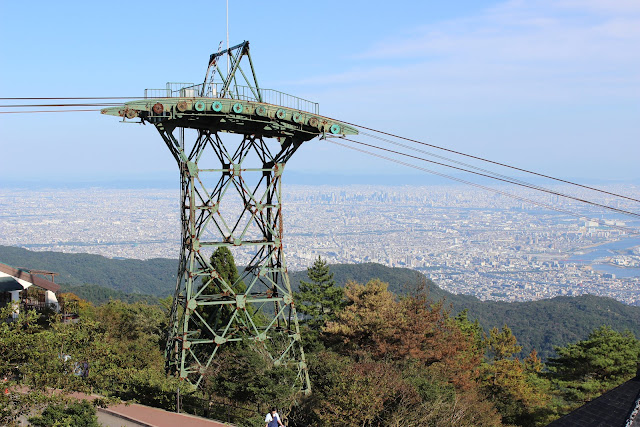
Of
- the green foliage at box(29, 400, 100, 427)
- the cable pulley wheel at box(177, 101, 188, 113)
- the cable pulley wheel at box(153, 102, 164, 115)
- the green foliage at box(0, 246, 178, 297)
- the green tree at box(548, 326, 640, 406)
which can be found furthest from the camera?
the green foliage at box(0, 246, 178, 297)

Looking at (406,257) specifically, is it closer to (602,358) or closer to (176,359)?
(602,358)

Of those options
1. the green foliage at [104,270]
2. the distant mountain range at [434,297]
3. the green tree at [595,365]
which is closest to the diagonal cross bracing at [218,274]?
the green tree at [595,365]

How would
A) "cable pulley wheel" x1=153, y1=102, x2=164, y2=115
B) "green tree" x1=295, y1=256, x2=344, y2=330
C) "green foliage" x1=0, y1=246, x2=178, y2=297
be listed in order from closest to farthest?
"cable pulley wheel" x1=153, y1=102, x2=164, y2=115 < "green tree" x1=295, y1=256, x2=344, y2=330 < "green foliage" x1=0, y1=246, x2=178, y2=297

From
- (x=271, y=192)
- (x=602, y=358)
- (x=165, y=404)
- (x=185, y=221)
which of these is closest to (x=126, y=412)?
(x=165, y=404)

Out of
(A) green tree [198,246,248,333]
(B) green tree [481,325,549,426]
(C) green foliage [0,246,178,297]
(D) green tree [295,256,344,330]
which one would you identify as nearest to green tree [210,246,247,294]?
(A) green tree [198,246,248,333]

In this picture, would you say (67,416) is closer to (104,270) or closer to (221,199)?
(221,199)

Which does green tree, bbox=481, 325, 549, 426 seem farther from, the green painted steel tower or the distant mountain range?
the distant mountain range
